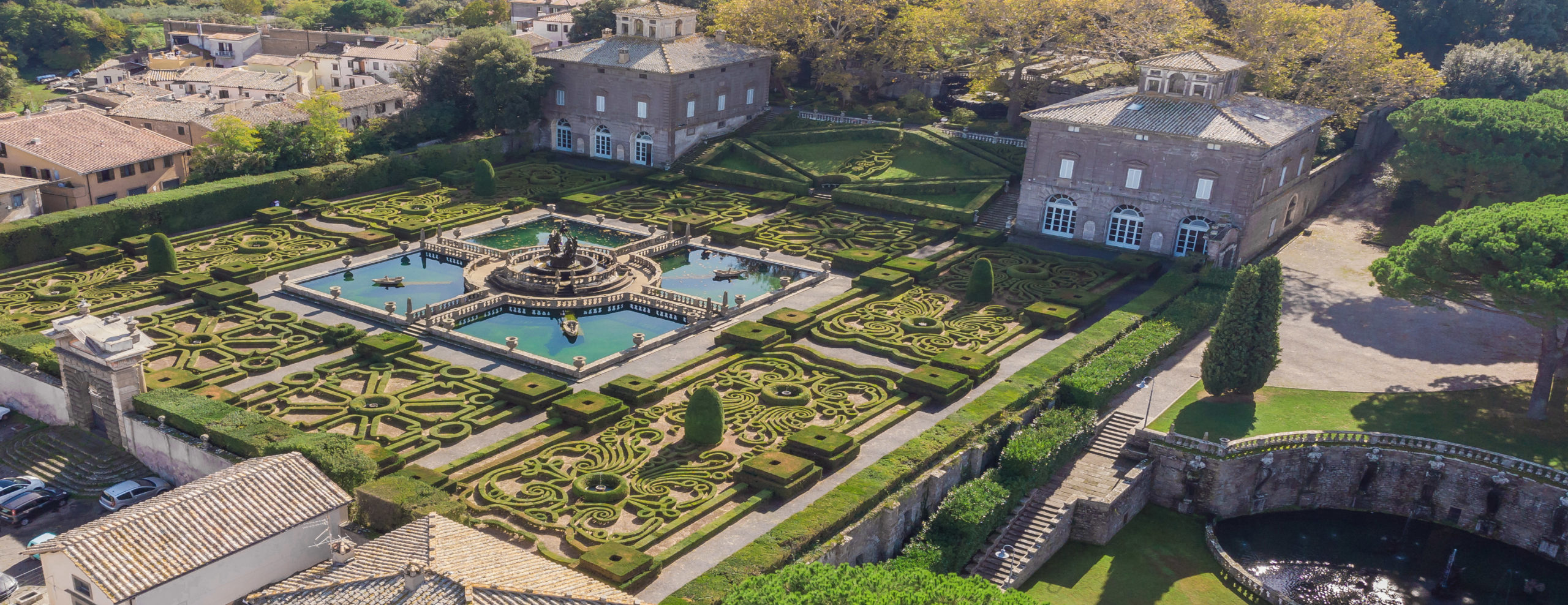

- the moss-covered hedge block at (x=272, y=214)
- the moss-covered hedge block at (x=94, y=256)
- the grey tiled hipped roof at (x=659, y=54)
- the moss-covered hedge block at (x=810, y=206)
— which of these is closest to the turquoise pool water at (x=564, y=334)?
the moss-covered hedge block at (x=810, y=206)

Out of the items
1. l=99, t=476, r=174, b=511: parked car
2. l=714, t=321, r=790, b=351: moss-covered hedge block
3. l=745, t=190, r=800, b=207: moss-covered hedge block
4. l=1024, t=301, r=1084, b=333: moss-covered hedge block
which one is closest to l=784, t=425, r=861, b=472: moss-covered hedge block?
l=714, t=321, r=790, b=351: moss-covered hedge block

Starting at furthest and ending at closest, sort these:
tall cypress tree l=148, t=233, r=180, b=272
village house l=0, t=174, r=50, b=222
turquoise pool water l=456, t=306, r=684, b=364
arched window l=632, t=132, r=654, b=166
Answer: arched window l=632, t=132, r=654, b=166 → village house l=0, t=174, r=50, b=222 → tall cypress tree l=148, t=233, r=180, b=272 → turquoise pool water l=456, t=306, r=684, b=364

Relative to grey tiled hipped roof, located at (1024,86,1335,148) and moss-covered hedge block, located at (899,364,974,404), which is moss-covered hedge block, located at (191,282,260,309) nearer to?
moss-covered hedge block, located at (899,364,974,404)

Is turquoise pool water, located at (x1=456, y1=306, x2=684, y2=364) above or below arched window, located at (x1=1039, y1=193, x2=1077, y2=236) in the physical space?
below

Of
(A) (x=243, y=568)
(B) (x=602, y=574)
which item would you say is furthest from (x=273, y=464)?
(B) (x=602, y=574)

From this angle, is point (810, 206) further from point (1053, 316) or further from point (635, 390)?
point (635, 390)

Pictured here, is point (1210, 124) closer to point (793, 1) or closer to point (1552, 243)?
point (1552, 243)
